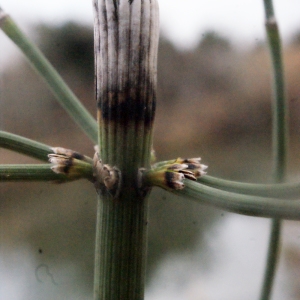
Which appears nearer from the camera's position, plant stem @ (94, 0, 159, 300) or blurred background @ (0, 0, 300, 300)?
plant stem @ (94, 0, 159, 300)

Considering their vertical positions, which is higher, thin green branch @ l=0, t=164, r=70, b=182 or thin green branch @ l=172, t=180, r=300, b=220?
thin green branch @ l=0, t=164, r=70, b=182

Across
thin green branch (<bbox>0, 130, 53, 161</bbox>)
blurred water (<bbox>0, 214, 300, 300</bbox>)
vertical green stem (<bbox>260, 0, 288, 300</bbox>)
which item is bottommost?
blurred water (<bbox>0, 214, 300, 300</bbox>)

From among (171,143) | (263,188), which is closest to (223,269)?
(171,143)

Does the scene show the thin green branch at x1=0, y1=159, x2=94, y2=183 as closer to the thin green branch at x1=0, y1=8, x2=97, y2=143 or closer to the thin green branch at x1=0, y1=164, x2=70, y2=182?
the thin green branch at x1=0, y1=164, x2=70, y2=182

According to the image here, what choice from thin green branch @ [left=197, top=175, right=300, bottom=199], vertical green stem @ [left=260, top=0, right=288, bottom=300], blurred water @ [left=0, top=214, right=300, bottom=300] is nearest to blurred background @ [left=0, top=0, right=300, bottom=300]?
blurred water @ [left=0, top=214, right=300, bottom=300]

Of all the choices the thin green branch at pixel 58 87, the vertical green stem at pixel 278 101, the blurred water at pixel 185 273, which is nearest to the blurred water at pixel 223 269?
the blurred water at pixel 185 273

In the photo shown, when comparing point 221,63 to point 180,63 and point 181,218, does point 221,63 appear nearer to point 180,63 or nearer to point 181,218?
point 180,63

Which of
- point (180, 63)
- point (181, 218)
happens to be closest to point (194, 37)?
point (180, 63)
